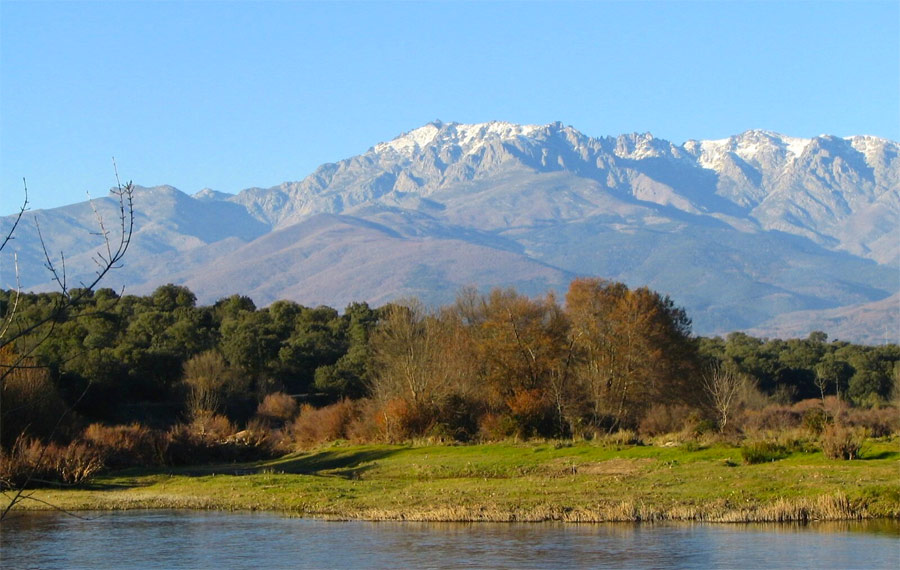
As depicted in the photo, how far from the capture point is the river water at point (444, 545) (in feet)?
74.2

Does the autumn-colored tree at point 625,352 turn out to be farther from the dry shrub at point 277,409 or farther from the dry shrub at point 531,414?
the dry shrub at point 277,409

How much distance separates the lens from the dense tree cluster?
5412 centimetres

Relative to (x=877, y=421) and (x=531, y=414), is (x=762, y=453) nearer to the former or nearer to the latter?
(x=531, y=414)

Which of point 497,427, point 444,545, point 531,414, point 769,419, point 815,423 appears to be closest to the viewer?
point 444,545

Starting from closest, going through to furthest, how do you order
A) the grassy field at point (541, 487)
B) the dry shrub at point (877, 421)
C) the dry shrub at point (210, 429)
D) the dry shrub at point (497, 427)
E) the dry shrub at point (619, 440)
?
the grassy field at point (541, 487) → the dry shrub at point (619, 440) → the dry shrub at point (877, 421) → the dry shrub at point (497, 427) → the dry shrub at point (210, 429)

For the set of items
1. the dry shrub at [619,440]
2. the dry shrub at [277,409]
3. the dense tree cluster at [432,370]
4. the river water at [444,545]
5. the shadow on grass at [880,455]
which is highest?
the dense tree cluster at [432,370]

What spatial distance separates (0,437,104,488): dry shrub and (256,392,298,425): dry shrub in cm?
2376

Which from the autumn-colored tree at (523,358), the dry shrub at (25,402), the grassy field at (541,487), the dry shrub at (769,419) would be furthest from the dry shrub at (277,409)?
the dry shrub at (769,419)

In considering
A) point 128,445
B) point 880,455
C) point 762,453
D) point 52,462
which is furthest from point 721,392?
point 52,462

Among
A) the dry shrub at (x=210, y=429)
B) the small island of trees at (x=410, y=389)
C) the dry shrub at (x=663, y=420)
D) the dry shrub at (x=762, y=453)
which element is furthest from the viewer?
the dry shrub at (x=663, y=420)

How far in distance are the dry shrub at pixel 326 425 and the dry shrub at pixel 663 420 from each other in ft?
50.8

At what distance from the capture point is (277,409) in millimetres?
67500

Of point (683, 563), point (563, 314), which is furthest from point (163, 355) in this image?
point (683, 563)

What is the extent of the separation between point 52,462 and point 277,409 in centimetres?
2854
